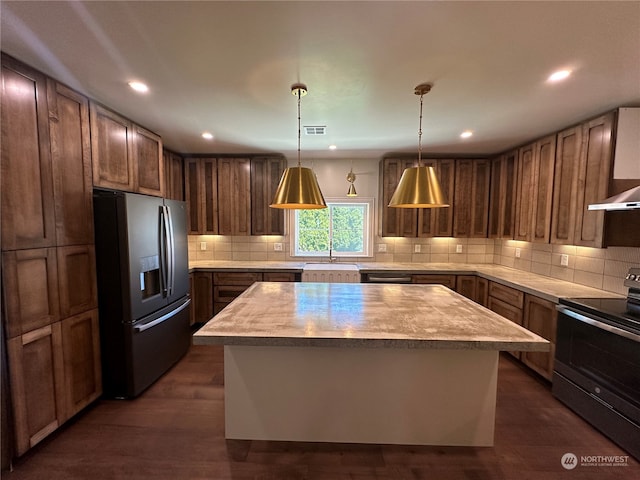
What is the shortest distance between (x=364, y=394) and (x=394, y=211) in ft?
8.70

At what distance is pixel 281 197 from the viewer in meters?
1.68

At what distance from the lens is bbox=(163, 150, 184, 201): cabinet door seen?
348cm

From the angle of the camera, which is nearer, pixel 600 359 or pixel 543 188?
pixel 600 359

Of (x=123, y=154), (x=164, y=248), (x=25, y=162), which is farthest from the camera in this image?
(x=164, y=248)

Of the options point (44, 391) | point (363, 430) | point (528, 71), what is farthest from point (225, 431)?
point (528, 71)

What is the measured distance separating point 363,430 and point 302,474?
0.44 m

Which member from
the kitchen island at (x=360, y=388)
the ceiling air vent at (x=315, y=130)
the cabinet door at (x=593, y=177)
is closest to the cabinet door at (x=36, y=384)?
the kitchen island at (x=360, y=388)

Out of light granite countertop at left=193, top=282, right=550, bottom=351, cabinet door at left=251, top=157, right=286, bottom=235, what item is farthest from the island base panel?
cabinet door at left=251, top=157, right=286, bottom=235

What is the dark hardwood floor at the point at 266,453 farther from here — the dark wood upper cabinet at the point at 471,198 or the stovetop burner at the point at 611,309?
the dark wood upper cabinet at the point at 471,198

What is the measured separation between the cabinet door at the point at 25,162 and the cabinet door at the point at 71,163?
0.05 meters

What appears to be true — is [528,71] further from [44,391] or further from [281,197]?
[44,391]

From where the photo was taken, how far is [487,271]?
11.3ft

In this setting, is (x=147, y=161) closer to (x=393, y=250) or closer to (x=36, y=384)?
(x=36, y=384)

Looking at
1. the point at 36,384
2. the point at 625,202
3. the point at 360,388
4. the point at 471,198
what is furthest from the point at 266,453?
the point at 471,198
